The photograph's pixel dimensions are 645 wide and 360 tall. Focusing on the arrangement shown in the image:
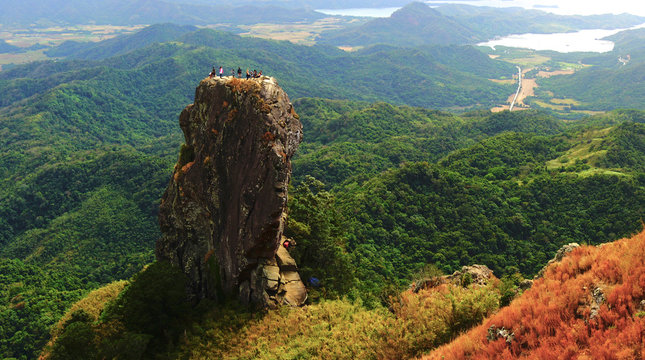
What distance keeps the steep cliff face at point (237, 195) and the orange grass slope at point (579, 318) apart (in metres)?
15.3

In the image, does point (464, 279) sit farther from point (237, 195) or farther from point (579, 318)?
point (237, 195)

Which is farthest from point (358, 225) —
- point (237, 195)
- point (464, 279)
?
point (464, 279)

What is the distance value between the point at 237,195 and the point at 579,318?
77.4ft

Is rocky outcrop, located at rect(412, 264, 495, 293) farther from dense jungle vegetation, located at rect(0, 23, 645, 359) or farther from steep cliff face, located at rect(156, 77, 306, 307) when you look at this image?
steep cliff face, located at rect(156, 77, 306, 307)

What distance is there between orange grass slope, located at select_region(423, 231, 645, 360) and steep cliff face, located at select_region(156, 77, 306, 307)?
1531 cm

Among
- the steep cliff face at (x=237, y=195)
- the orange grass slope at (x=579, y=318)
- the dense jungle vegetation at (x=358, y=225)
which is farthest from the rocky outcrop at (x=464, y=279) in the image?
the steep cliff face at (x=237, y=195)

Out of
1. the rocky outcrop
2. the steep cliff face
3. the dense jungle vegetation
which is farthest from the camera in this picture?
the dense jungle vegetation

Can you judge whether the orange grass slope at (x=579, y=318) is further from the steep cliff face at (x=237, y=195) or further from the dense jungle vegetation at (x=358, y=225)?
the steep cliff face at (x=237, y=195)

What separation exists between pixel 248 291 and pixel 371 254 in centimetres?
3441

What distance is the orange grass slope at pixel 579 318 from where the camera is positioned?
12945 millimetres

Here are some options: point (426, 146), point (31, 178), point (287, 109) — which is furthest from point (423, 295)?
point (31, 178)

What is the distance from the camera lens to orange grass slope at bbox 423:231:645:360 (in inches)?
510

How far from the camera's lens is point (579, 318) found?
14.8 meters

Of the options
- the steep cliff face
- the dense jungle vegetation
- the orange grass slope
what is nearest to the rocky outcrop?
the dense jungle vegetation
